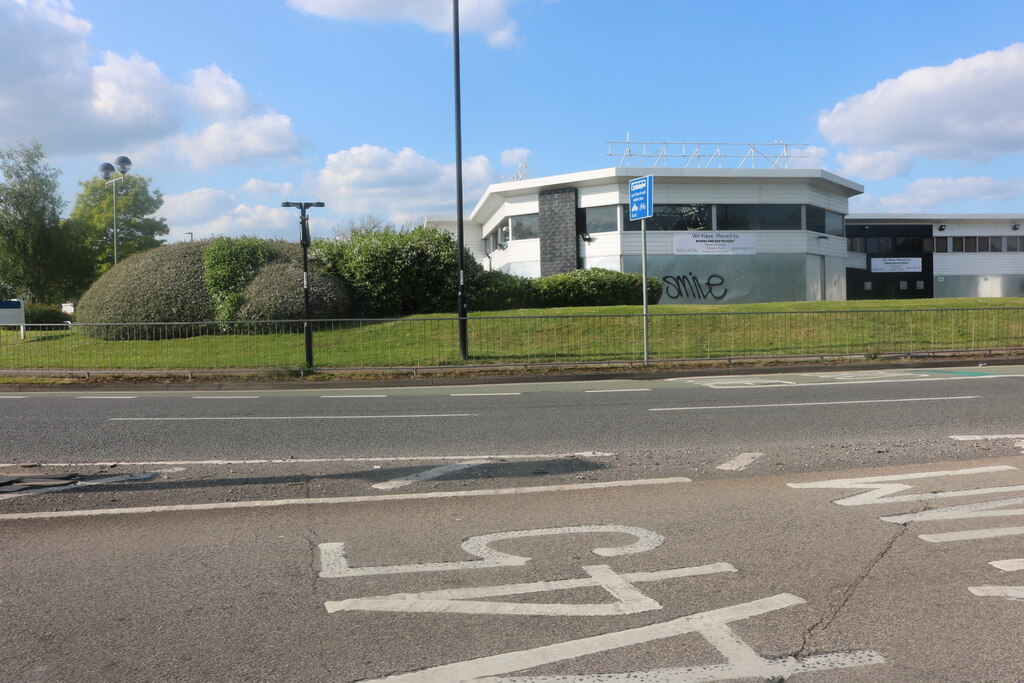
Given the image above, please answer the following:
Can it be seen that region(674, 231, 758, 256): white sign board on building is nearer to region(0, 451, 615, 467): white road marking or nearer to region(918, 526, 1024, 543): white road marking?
region(0, 451, 615, 467): white road marking

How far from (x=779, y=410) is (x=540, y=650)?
837 cm

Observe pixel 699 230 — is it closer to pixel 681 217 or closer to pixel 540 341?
pixel 681 217

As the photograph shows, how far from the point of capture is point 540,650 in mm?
3439

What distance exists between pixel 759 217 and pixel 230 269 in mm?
21969

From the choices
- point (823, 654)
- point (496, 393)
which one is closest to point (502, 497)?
point (823, 654)

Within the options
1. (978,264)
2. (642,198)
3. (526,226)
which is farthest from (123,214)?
(978,264)

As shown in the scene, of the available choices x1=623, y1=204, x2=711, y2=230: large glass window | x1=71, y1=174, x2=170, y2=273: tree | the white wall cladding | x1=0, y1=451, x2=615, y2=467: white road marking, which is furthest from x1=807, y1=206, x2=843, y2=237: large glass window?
x1=71, y1=174, x2=170, y2=273: tree

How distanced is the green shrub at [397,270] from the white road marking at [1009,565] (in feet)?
72.1

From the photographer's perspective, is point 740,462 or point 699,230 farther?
point 699,230

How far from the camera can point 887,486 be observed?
630cm

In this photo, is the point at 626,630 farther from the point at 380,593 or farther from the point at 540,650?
the point at 380,593

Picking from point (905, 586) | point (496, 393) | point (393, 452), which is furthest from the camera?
point (496, 393)

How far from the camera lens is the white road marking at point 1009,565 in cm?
435

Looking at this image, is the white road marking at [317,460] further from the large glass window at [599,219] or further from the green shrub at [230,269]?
the large glass window at [599,219]
